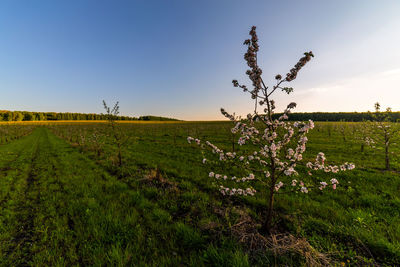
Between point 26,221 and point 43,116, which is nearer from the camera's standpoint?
point 26,221

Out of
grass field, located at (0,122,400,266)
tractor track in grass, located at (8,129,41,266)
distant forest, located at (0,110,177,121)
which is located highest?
distant forest, located at (0,110,177,121)

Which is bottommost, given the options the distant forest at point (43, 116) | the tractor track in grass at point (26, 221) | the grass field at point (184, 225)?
the tractor track in grass at point (26, 221)

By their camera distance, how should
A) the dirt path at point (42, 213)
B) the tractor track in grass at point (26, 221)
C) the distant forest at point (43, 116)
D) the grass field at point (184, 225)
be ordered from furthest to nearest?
the distant forest at point (43, 116) → the tractor track in grass at point (26, 221) → the dirt path at point (42, 213) → the grass field at point (184, 225)

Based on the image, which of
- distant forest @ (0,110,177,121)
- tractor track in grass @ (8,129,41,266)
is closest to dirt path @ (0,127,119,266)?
tractor track in grass @ (8,129,41,266)

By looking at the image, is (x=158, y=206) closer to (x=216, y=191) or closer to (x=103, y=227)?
(x=103, y=227)

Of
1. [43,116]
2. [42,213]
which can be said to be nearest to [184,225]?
[42,213]

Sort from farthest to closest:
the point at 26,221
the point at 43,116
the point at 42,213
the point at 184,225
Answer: the point at 43,116 → the point at 42,213 → the point at 26,221 → the point at 184,225

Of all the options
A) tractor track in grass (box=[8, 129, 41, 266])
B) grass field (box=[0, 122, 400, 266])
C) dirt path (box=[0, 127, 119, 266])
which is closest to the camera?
grass field (box=[0, 122, 400, 266])

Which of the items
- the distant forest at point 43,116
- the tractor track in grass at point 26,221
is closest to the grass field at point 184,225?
the tractor track in grass at point 26,221

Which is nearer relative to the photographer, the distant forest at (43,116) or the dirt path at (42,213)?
the dirt path at (42,213)

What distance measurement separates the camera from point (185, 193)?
6.10 m

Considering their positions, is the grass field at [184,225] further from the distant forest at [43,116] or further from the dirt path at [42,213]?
the distant forest at [43,116]

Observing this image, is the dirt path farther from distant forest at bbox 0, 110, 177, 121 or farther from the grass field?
distant forest at bbox 0, 110, 177, 121

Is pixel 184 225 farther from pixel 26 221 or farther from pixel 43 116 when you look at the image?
pixel 43 116
